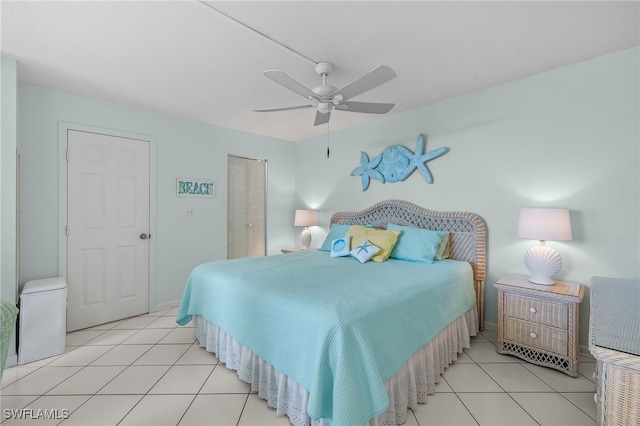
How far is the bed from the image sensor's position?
1.46 metres

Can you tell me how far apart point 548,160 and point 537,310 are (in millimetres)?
1358

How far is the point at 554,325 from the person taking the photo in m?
2.24

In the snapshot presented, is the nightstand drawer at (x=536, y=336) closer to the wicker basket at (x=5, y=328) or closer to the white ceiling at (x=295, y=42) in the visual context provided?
the white ceiling at (x=295, y=42)

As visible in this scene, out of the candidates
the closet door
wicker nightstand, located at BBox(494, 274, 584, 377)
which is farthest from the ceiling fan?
the closet door

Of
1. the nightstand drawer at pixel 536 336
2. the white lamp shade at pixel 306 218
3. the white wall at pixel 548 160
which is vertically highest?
the white wall at pixel 548 160

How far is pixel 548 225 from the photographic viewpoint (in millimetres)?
2309

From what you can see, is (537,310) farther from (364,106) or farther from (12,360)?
(12,360)

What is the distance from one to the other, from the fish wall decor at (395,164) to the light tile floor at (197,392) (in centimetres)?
201

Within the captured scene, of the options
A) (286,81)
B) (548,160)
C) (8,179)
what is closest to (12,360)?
(8,179)

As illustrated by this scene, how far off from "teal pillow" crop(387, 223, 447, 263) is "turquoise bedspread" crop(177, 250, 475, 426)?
14 centimetres

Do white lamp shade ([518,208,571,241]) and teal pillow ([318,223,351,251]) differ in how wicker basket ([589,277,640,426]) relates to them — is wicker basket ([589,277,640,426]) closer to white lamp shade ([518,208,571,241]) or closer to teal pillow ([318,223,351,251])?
white lamp shade ([518,208,571,241])

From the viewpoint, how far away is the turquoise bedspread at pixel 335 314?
56.5 inches

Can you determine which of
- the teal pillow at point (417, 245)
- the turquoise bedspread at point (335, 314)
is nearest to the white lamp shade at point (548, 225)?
the turquoise bedspread at point (335, 314)

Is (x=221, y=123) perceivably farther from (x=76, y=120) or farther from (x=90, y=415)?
(x=90, y=415)
